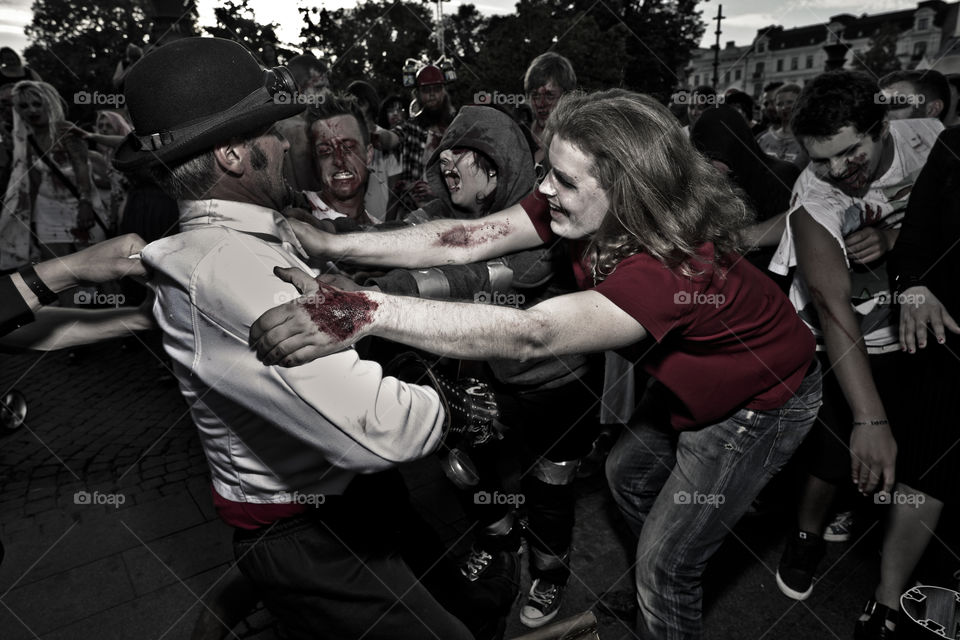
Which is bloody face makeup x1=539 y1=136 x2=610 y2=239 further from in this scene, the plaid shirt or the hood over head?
the plaid shirt

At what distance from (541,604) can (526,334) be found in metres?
2.02

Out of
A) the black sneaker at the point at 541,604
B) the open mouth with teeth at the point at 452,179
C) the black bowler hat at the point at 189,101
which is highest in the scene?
the black bowler hat at the point at 189,101

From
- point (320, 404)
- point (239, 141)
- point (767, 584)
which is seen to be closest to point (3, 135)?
point (239, 141)

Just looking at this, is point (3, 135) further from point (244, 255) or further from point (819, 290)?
point (819, 290)

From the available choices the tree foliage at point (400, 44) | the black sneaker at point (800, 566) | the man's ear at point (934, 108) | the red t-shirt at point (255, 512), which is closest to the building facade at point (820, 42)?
the tree foliage at point (400, 44)

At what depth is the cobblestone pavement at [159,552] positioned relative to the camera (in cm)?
278

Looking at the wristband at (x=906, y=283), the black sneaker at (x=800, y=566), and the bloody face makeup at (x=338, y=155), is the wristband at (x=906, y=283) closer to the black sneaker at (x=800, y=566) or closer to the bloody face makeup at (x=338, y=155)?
the black sneaker at (x=800, y=566)

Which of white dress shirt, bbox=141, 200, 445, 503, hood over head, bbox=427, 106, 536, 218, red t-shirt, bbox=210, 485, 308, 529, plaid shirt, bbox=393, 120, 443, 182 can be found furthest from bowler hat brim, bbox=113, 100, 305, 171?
plaid shirt, bbox=393, 120, 443, 182

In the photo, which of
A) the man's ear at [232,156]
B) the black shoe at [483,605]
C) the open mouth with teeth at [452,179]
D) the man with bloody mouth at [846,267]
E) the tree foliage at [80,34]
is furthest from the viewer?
the tree foliage at [80,34]

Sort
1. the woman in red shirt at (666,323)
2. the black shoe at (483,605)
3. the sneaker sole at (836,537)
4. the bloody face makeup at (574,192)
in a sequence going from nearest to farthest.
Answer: the woman in red shirt at (666,323)
the bloody face makeup at (574,192)
the black shoe at (483,605)
the sneaker sole at (836,537)

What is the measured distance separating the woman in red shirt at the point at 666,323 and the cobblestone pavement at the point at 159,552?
100 centimetres

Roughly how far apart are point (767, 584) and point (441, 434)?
2.40m

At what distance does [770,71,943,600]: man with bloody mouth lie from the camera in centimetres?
230

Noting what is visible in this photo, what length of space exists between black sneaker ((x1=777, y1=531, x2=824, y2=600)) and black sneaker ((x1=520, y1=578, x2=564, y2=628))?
1.07 m
